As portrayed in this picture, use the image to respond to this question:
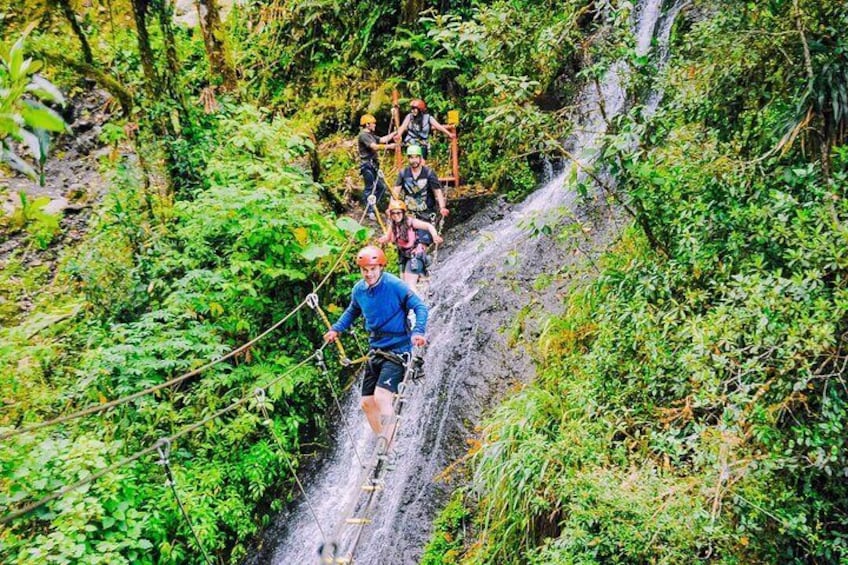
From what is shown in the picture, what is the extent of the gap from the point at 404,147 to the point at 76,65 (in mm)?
5206

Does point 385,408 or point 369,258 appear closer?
point 369,258

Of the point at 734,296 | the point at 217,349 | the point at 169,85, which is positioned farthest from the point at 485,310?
the point at 169,85

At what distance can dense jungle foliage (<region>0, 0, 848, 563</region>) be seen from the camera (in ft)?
12.8

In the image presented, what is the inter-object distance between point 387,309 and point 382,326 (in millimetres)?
200

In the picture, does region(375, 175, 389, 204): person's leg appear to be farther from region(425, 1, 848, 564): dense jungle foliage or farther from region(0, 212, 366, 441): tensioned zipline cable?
region(425, 1, 848, 564): dense jungle foliage

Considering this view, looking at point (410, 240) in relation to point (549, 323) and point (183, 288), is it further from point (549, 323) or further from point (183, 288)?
point (183, 288)

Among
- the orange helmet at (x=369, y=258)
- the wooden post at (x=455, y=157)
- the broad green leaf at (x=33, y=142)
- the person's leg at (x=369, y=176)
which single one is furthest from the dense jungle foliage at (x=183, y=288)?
the broad green leaf at (x=33, y=142)

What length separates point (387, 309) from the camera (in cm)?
608

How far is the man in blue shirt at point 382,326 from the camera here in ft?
19.7

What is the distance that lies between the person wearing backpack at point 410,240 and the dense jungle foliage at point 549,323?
994 mm

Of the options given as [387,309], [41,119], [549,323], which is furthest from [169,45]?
[41,119]

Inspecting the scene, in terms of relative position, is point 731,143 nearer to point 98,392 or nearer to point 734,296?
point 734,296

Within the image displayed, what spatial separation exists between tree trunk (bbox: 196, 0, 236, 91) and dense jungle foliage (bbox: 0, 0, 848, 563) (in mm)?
99

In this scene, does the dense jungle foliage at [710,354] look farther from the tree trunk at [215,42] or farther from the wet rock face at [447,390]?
the tree trunk at [215,42]
